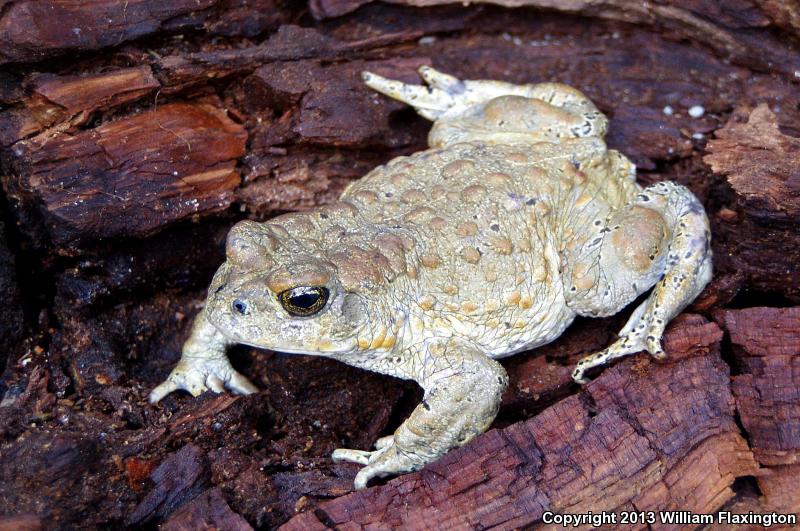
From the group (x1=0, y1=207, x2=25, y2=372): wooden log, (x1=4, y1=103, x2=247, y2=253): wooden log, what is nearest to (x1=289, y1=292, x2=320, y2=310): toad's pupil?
(x1=4, y1=103, x2=247, y2=253): wooden log

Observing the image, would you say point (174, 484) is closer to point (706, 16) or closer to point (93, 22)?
point (93, 22)

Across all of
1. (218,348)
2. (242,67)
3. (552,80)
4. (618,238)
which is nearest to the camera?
(618,238)

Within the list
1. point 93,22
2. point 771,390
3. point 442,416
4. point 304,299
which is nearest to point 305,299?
point 304,299

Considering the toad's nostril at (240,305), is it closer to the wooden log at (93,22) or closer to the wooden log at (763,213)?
the wooden log at (93,22)

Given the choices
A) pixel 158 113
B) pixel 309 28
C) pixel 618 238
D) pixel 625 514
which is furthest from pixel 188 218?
pixel 625 514

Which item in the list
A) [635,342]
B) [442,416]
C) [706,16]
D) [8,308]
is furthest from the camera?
[706,16]

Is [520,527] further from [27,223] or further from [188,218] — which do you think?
[27,223]

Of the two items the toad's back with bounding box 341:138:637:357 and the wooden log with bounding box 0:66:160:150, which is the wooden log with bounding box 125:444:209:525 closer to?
the toad's back with bounding box 341:138:637:357
